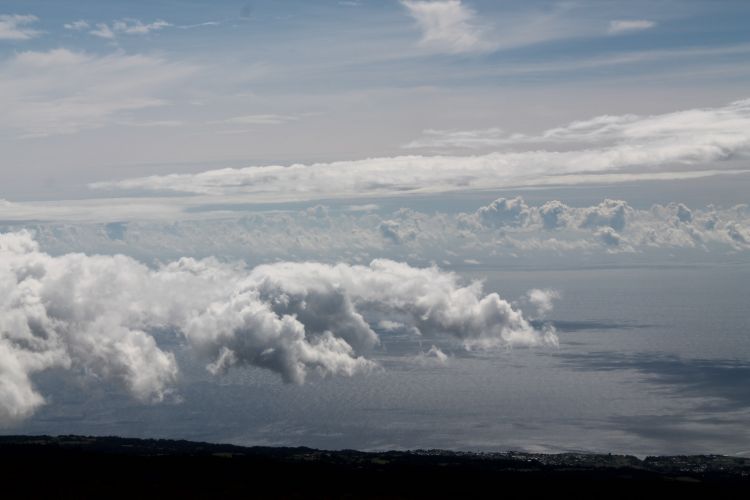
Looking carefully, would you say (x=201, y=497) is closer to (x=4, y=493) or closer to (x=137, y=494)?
(x=137, y=494)

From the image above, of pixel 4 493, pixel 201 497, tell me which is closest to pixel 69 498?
pixel 4 493

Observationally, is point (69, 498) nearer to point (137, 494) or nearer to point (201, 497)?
point (137, 494)

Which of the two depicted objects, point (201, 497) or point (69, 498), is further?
point (201, 497)

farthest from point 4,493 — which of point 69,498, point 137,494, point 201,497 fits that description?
point 201,497

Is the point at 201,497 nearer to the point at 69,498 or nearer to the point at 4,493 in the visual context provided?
the point at 69,498

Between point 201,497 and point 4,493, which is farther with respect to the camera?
point 201,497
